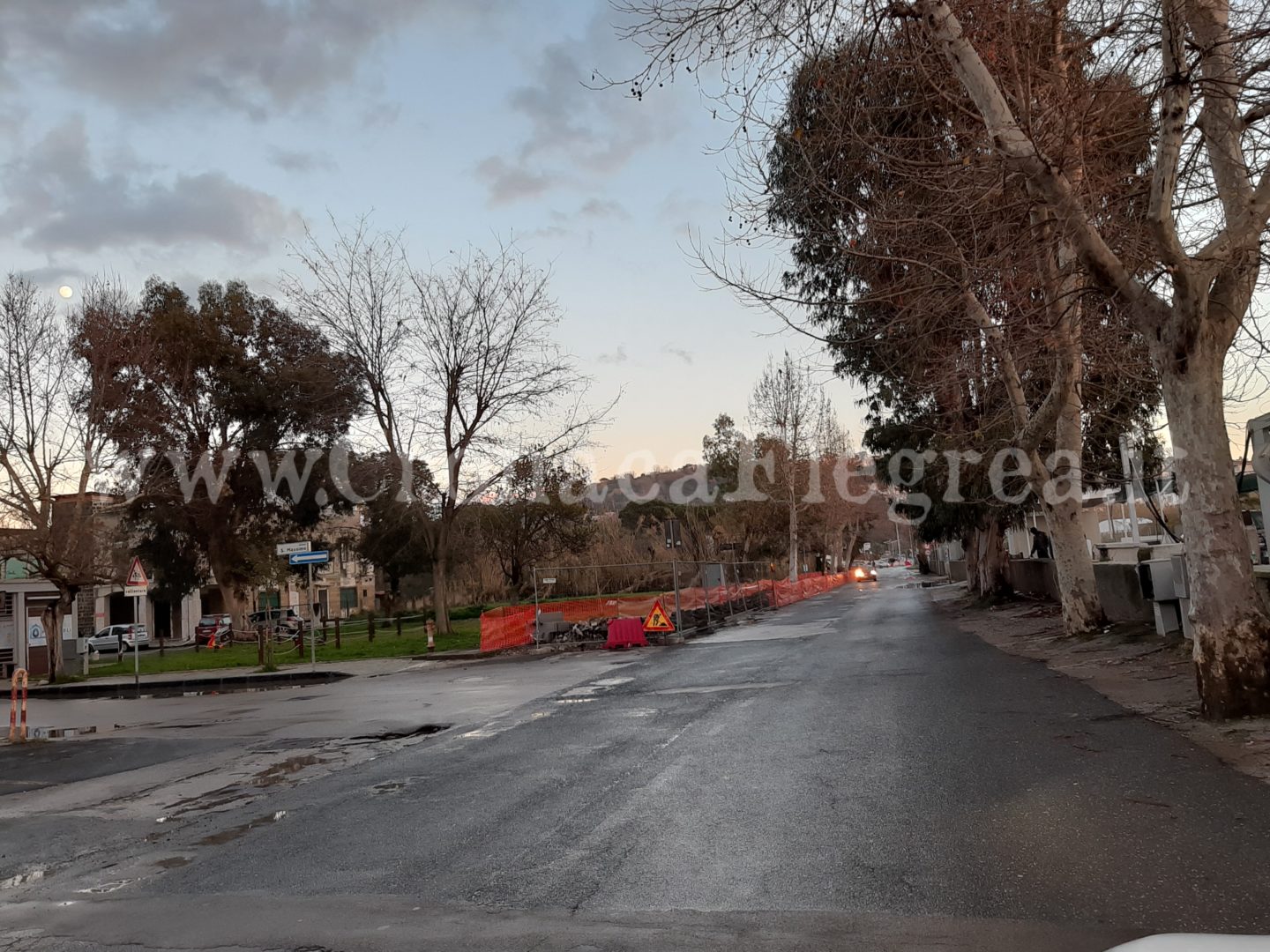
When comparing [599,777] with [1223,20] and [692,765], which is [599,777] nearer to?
[692,765]

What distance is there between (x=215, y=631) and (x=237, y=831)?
41217mm

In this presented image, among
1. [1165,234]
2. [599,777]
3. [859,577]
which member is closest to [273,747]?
[599,777]

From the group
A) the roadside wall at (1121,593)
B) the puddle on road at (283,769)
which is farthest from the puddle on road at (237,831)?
the roadside wall at (1121,593)

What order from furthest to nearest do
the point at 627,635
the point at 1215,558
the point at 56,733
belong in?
the point at 627,635 → the point at 56,733 → the point at 1215,558

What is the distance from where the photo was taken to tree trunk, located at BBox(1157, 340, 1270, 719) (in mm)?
8219

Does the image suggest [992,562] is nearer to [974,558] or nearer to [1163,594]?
[974,558]

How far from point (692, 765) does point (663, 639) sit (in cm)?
1687

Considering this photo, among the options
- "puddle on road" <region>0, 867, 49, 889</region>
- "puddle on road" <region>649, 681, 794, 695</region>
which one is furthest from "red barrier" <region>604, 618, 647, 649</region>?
"puddle on road" <region>0, 867, 49, 889</region>

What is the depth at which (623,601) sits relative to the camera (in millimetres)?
30047

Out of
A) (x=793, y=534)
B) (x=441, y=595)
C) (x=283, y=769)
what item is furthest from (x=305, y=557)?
(x=793, y=534)

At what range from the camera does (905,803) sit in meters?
6.51

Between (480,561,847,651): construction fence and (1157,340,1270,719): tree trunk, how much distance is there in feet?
58.9

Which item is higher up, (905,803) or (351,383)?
(351,383)

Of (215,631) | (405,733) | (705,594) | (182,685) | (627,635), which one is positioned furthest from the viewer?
(215,631)
